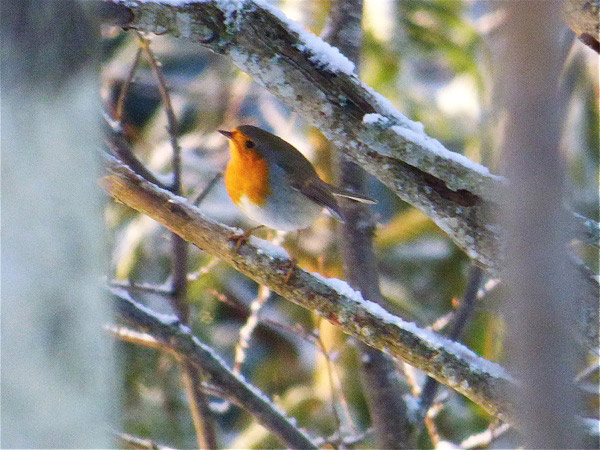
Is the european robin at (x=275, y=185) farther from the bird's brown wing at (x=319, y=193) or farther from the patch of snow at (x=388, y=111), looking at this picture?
the patch of snow at (x=388, y=111)

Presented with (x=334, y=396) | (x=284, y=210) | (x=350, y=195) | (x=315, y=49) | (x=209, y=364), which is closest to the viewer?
(x=315, y=49)

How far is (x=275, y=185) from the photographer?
2.47 metres

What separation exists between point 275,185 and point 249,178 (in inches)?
3.7

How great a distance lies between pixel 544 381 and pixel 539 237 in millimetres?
105

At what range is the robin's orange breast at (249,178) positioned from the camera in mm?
2455

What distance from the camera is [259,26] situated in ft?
5.21

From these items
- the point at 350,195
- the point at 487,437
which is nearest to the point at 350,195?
A: the point at 350,195

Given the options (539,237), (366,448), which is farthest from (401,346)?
(366,448)

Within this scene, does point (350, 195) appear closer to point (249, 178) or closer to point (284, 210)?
point (284, 210)

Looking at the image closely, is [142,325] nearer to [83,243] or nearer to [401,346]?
[401,346]

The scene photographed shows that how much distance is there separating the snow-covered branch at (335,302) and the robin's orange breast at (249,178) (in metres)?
0.67

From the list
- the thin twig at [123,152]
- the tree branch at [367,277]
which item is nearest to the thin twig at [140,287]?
the thin twig at [123,152]

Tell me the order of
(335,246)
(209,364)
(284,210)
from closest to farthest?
(209,364)
(284,210)
(335,246)

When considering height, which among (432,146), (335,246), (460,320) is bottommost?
(432,146)
